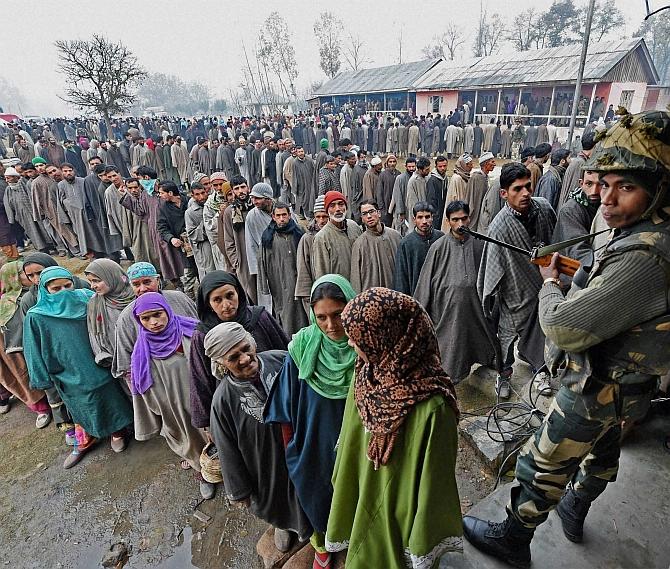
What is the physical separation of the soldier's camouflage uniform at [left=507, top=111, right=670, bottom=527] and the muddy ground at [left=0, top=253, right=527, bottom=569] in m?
1.34

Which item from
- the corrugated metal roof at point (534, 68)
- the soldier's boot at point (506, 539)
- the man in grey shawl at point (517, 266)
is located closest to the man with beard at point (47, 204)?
the man in grey shawl at point (517, 266)

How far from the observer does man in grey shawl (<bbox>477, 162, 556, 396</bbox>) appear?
115 inches

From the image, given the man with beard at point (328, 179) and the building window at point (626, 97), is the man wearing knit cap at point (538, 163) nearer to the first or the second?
the man with beard at point (328, 179)

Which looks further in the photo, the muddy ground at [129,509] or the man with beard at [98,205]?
the man with beard at [98,205]

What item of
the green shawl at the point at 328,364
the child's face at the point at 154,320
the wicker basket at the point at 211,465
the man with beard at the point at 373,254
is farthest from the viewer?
the man with beard at the point at 373,254

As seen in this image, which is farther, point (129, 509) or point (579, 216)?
point (579, 216)

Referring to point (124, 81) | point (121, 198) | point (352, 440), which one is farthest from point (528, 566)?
point (124, 81)

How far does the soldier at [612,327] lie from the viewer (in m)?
1.35

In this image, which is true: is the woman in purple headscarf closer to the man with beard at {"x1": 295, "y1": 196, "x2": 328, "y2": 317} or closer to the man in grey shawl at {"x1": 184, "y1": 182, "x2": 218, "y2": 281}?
the man with beard at {"x1": 295, "y1": 196, "x2": 328, "y2": 317}

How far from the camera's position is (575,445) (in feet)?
5.07

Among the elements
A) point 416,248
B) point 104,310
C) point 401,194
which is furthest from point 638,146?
point 401,194

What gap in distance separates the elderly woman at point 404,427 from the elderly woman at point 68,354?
2716 millimetres

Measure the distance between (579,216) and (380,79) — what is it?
99.8ft

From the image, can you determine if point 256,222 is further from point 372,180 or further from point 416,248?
point 372,180
